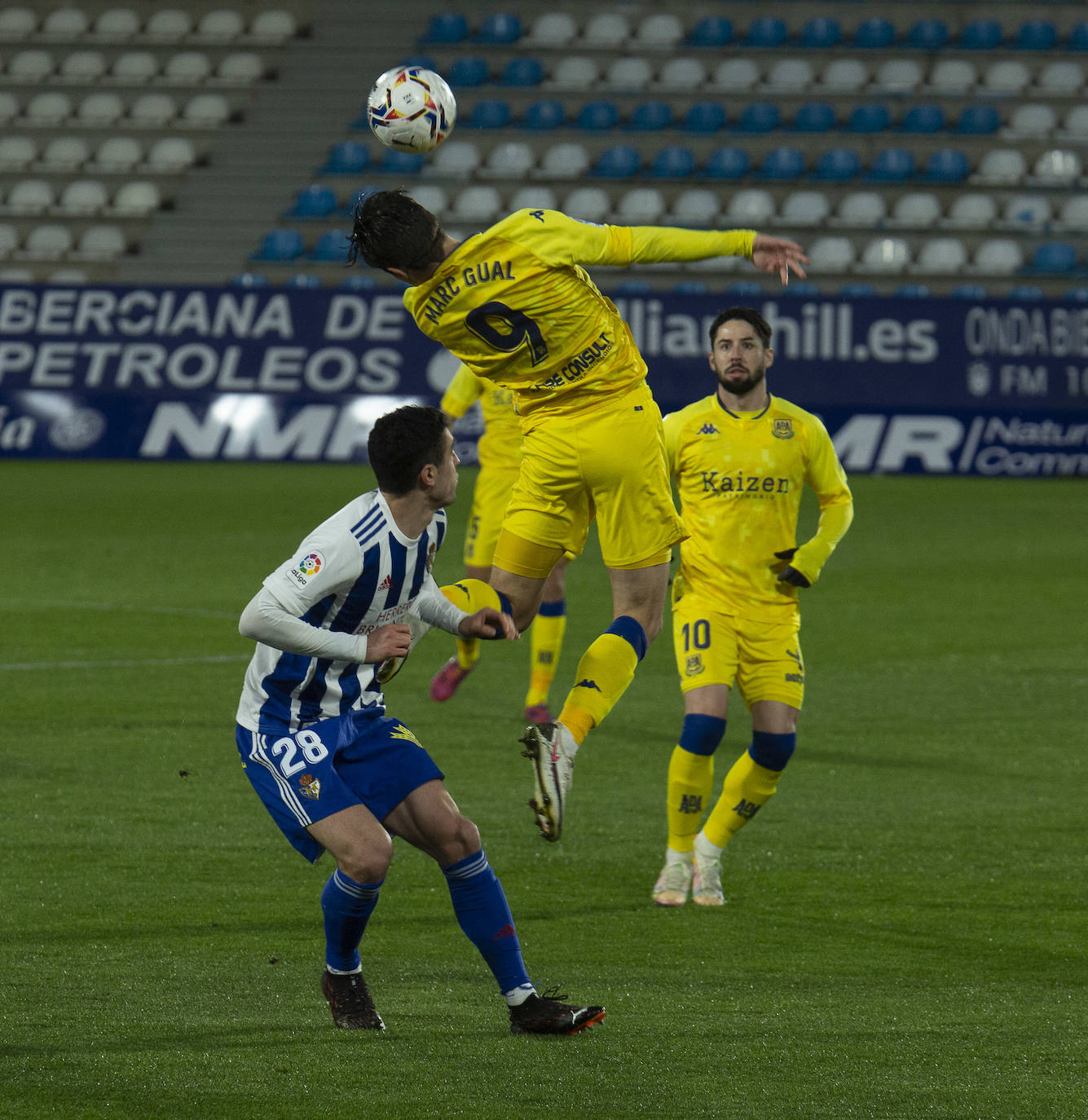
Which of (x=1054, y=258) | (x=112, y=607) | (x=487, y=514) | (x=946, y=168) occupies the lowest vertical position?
(x=112, y=607)

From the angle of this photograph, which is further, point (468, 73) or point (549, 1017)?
point (468, 73)

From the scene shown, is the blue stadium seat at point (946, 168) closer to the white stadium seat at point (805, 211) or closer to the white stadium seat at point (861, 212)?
the white stadium seat at point (861, 212)

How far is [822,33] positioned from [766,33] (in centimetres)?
85

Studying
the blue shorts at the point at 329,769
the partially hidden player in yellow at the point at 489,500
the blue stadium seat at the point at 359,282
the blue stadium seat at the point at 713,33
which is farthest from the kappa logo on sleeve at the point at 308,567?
the blue stadium seat at the point at 713,33

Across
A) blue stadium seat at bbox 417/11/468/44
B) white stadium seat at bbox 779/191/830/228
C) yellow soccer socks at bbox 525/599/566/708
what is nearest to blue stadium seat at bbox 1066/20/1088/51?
white stadium seat at bbox 779/191/830/228

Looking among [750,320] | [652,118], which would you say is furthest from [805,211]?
[750,320]

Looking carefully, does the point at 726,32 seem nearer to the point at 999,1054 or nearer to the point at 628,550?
the point at 628,550

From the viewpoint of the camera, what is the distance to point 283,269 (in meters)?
25.3

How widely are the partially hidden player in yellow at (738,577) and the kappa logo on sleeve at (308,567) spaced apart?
223 cm

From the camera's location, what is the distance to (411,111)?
5777mm

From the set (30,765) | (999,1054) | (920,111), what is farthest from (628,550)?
(920,111)

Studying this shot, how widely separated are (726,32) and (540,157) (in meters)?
3.74

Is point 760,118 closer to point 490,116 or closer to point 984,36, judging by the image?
point 984,36

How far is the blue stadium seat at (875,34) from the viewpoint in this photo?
27234 millimetres
